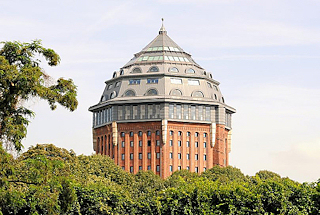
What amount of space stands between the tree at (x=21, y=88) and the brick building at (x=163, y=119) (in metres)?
104

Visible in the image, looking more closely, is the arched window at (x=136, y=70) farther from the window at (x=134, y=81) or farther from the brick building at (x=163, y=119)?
the window at (x=134, y=81)

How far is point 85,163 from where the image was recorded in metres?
109

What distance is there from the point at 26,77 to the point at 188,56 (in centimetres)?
12222

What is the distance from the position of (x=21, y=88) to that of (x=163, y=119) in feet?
352

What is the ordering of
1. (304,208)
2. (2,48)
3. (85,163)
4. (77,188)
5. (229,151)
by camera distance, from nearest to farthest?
(2,48)
(304,208)
(77,188)
(85,163)
(229,151)

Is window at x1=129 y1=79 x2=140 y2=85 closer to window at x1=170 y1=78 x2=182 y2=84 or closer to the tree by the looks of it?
window at x1=170 y1=78 x2=182 y2=84

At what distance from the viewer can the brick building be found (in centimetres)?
14975

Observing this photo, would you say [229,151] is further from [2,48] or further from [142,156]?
[2,48]

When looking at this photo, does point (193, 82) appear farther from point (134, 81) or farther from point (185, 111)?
point (134, 81)

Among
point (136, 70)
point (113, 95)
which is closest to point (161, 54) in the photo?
point (136, 70)

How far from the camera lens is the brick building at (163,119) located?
149750 mm

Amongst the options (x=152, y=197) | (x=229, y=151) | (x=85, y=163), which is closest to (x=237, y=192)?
(x=152, y=197)

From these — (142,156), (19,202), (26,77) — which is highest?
(142,156)

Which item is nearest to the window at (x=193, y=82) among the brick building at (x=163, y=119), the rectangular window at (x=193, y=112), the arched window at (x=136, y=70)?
the brick building at (x=163, y=119)
